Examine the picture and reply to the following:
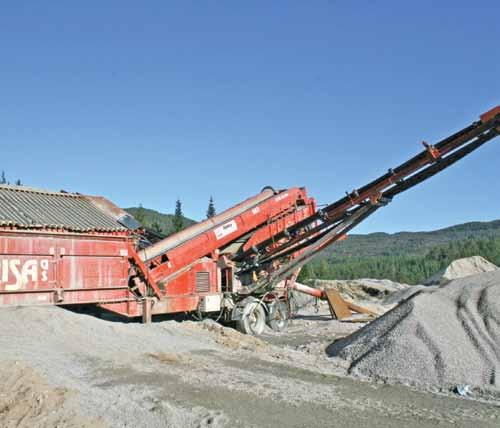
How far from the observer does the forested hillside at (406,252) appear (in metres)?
64.2

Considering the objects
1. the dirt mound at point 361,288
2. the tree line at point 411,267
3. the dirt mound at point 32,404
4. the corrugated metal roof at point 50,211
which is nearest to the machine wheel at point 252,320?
the corrugated metal roof at point 50,211

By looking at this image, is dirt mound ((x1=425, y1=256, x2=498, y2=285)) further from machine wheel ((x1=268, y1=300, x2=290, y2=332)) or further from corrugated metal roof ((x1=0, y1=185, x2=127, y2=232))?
corrugated metal roof ((x1=0, y1=185, x2=127, y2=232))

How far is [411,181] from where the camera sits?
1403 cm

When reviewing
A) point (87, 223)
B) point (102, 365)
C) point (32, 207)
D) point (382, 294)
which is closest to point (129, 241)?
point (87, 223)

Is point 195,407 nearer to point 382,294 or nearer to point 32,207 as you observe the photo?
point 32,207

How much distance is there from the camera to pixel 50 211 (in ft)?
37.9

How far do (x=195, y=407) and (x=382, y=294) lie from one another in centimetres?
2610

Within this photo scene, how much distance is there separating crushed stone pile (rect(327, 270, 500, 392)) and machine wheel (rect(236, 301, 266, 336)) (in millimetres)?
3065

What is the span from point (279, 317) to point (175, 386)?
28.3 ft

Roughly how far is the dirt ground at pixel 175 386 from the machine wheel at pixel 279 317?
393cm

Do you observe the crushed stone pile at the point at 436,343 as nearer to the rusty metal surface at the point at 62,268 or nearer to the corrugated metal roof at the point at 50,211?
the rusty metal surface at the point at 62,268

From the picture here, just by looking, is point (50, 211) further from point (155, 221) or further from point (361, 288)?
point (155, 221)

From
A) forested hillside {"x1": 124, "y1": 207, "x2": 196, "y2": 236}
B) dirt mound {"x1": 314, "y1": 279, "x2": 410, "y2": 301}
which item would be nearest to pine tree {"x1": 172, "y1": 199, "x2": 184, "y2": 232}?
forested hillside {"x1": 124, "y1": 207, "x2": 196, "y2": 236}

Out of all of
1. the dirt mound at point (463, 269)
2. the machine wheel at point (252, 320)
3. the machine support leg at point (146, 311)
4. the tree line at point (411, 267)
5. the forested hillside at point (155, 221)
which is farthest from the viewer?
the tree line at point (411, 267)
